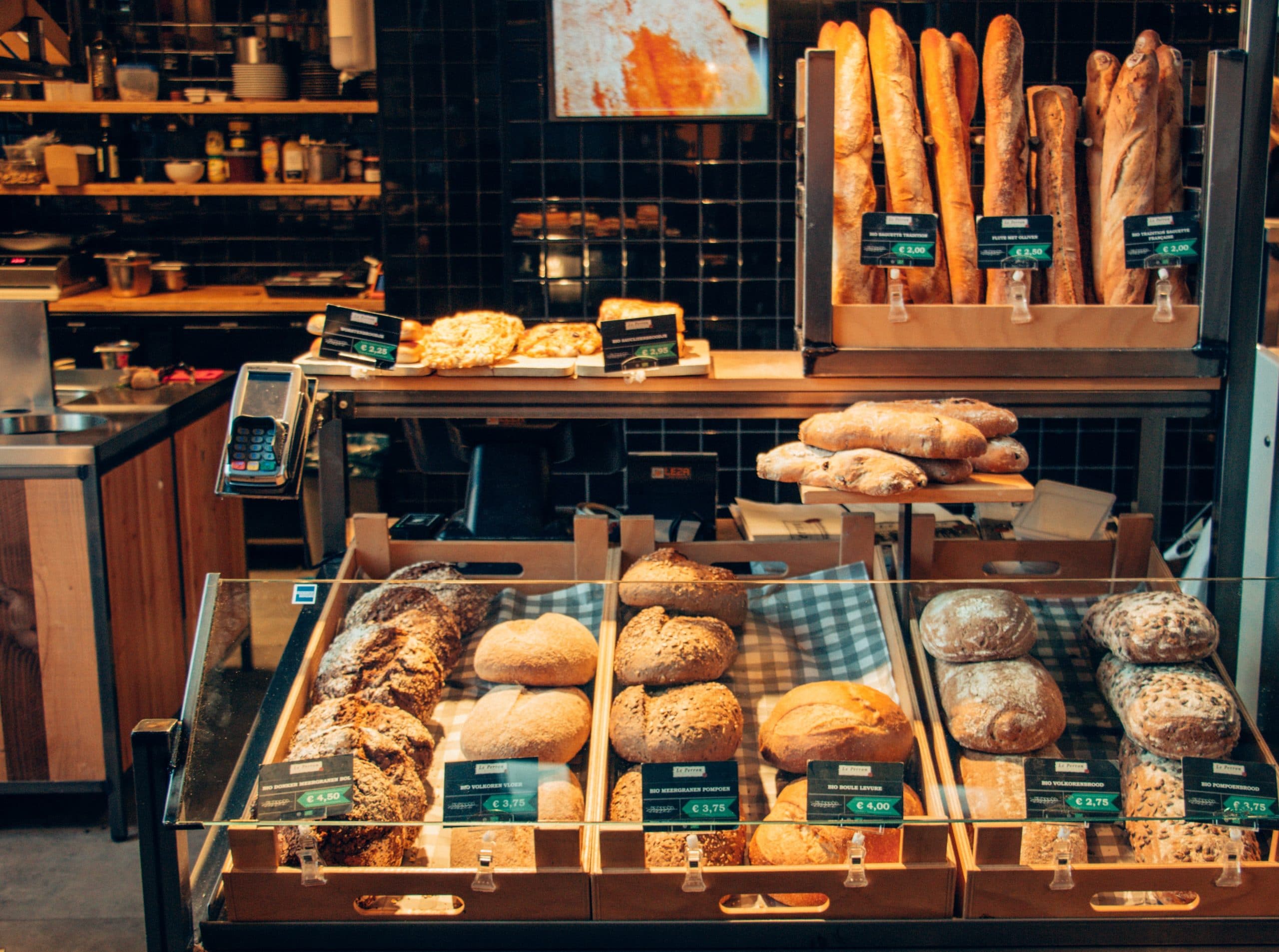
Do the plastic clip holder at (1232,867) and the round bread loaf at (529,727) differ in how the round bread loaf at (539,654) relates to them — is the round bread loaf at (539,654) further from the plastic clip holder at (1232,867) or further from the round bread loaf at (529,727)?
the plastic clip holder at (1232,867)

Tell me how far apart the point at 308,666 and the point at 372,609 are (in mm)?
167

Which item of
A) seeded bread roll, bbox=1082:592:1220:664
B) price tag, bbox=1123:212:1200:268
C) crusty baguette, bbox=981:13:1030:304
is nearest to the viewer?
seeded bread roll, bbox=1082:592:1220:664

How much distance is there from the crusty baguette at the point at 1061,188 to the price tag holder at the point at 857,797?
996mm

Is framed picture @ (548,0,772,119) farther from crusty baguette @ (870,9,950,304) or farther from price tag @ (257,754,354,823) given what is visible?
price tag @ (257,754,354,823)

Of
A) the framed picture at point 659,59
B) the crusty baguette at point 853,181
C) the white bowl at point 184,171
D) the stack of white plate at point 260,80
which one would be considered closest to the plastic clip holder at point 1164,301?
the crusty baguette at point 853,181

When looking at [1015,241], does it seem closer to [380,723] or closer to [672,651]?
[672,651]

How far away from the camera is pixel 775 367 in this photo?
85.0 inches

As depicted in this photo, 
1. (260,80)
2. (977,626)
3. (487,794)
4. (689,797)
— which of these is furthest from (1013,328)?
(260,80)

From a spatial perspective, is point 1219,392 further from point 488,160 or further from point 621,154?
point 488,160

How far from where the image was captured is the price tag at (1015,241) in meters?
1.88

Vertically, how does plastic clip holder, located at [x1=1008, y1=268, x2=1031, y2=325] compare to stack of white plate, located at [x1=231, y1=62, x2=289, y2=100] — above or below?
below

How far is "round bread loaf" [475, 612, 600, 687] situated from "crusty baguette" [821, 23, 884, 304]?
0.75 metres

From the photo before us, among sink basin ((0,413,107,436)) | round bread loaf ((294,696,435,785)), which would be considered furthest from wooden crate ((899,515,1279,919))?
sink basin ((0,413,107,436))

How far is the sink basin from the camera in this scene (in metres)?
2.89
